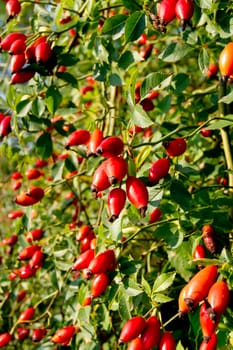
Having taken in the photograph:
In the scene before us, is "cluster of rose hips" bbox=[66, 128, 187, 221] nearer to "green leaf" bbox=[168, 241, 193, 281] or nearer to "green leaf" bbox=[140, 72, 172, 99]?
"green leaf" bbox=[140, 72, 172, 99]

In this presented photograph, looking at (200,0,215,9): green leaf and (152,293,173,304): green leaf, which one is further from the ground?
(200,0,215,9): green leaf

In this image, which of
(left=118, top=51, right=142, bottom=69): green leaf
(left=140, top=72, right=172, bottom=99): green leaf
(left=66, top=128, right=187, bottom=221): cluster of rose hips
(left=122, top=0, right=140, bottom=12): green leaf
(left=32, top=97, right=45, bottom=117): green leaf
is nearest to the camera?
(left=66, top=128, right=187, bottom=221): cluster of rose hips

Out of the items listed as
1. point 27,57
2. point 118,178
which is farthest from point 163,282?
point 27,57

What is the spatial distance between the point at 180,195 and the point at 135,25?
462 millimetres

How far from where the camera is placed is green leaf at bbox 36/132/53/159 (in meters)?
1.69

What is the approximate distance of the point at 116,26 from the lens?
53.6 inches

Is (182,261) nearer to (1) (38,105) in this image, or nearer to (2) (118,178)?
(2) (118,178)

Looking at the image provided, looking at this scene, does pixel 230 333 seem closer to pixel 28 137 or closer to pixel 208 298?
pixel 208 298

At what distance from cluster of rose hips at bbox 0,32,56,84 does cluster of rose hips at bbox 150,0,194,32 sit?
1.18ft

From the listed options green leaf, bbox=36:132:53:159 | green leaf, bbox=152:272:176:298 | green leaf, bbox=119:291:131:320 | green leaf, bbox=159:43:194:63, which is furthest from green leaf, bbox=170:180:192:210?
green leaf, bbox=36:132:53:159

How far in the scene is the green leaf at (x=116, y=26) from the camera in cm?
135

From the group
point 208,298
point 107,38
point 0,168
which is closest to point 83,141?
point 107,38

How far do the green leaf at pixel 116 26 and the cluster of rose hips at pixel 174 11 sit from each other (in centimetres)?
17

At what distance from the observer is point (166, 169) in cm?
117
